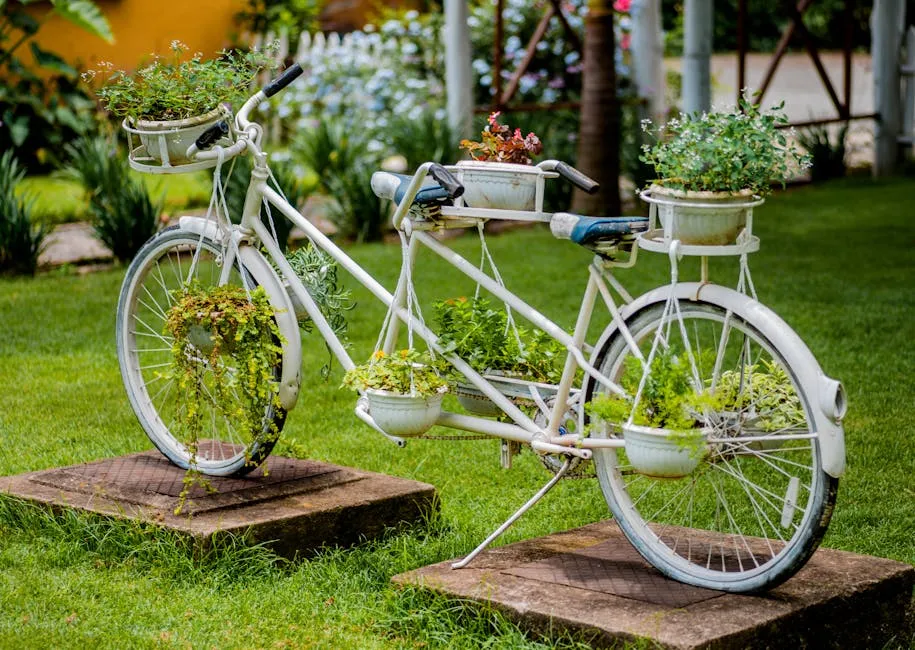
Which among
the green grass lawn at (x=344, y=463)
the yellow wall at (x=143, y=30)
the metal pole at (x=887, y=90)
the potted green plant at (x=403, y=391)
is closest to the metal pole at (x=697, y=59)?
the green grass lawn at (x=344, y=463)

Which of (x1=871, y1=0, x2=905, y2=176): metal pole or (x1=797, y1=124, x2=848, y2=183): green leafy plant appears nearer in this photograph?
(x1=797, y1=124, x2=848, y2=183): green leafy plant

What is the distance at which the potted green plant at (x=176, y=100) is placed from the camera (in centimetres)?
439

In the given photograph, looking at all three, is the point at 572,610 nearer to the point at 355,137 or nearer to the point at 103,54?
the point at 355,137

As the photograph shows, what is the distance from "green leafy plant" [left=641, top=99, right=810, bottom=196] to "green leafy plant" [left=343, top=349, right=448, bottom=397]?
94cm

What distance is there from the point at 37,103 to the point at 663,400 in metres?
11.0

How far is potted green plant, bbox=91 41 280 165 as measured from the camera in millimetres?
4395

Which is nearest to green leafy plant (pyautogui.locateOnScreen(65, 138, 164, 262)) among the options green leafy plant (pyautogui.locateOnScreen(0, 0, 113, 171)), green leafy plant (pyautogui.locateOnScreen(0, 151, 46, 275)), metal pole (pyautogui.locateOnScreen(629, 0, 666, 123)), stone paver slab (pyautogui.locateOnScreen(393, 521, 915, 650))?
green leafy plant (pyautogui.locateOnScreen(0, 151, 46, 275))

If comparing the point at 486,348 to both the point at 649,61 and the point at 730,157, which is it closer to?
the point at 730,157

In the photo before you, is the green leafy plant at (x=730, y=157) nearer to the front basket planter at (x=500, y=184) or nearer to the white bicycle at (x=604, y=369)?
the white bicycle at (x=604, y=369)

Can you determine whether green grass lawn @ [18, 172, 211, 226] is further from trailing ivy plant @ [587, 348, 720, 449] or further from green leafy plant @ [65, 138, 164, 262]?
trailing ivy plant @ [587, 348, 720, 449]

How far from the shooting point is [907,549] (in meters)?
4.38

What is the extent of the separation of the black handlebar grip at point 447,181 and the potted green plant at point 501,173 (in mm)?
94

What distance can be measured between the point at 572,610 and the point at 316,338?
14.2ft

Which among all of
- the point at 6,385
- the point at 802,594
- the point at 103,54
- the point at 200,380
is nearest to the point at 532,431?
the point at 802,594
